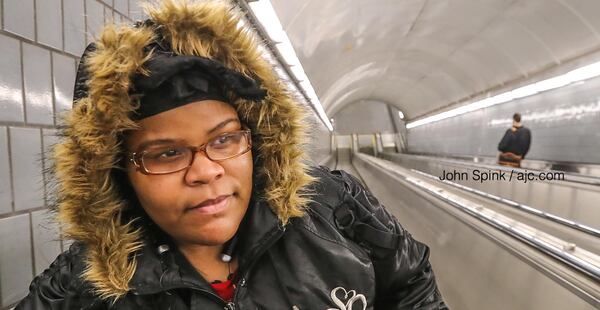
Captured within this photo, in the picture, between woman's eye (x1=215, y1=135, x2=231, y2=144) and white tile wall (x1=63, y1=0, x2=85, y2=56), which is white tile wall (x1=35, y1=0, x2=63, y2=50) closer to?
white tile wall (x1=63, y1=0, x2=85, y2=56)

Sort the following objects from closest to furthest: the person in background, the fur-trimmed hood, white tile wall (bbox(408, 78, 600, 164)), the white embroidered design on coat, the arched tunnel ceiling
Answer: the fur-trimmed hood
the white embroidered design on coat
the arched tunnel ceiling
white tile wall (bbox(408, 78, 600, 164))
the person in background

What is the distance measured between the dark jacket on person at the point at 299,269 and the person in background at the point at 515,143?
713cm

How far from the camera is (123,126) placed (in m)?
1.11

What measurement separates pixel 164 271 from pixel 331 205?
553 mm

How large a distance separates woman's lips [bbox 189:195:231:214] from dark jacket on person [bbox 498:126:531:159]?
7.73 meters

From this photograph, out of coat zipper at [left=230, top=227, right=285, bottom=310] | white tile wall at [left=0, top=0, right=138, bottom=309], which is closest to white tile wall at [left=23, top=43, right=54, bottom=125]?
white tile wall at [left=0, top=0, right=138, bottom=309]

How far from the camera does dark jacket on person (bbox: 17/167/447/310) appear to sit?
1.20m

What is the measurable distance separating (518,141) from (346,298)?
7614 millimetres

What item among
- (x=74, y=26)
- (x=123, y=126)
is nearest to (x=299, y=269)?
(x=123, y=126)

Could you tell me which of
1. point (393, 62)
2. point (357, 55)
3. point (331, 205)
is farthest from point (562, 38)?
point (331, 205)

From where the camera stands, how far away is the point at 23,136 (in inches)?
64.6

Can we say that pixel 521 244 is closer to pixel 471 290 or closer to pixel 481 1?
pixel 471 290

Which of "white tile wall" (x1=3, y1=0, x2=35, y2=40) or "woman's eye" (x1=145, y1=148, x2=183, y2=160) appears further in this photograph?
"white tile wall" (x1=3, y1=0, x2=35, y2=40)

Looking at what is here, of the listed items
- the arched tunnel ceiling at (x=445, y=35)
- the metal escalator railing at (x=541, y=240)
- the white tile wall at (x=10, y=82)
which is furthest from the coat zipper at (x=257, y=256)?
the arched tunnel ceiling at (x=445, y=35)
